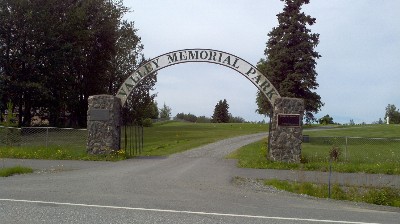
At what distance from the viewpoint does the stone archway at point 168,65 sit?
19.5 meters

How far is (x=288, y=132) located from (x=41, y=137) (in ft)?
54.4

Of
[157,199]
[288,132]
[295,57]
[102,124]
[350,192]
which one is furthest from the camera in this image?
[295,57]

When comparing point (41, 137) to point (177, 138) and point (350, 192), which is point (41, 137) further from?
point (350, 192)

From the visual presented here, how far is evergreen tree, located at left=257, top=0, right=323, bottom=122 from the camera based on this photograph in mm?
35812

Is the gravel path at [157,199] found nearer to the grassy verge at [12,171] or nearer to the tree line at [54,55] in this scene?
the grassy verge at [12,171]

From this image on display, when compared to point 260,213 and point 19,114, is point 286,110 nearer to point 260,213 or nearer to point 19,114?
point 260,213

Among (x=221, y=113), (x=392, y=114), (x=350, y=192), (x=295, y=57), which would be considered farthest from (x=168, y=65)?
(x=392, y=114)

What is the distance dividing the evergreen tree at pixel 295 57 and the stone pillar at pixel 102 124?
1787 centimetres

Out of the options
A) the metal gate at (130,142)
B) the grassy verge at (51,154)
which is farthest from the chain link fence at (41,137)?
the metal gate at (130,142)

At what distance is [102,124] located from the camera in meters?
20.8

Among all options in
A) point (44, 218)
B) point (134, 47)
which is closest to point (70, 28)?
point (134, 47)

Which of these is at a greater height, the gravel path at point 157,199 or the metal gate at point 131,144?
the metal gate at point 131,144

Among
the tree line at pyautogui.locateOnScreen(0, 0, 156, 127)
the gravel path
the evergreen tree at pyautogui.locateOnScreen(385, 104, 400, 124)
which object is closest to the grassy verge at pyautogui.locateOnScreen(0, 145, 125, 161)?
the gravel path

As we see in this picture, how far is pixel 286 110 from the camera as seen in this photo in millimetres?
19578
